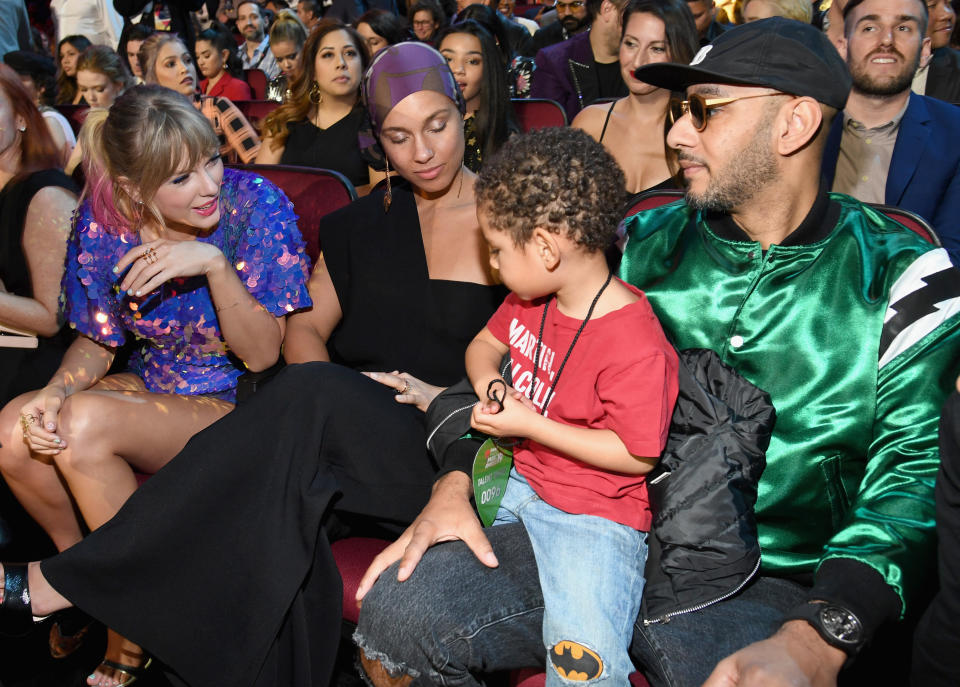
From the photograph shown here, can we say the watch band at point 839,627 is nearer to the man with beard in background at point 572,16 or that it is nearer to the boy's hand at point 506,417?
the boy's hand at point 506,417

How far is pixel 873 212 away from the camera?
177 cm

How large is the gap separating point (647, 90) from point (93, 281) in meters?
2.40

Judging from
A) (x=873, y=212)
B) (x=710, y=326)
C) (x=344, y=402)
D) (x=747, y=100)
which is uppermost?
(x=747, y=100)

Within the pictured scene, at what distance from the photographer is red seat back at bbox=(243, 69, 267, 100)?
788cm

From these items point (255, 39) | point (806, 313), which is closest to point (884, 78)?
point (806, 313)

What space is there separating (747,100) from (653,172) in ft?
5.75

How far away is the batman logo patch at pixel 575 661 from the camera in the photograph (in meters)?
1.40

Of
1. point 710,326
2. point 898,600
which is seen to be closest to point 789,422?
point 710,326

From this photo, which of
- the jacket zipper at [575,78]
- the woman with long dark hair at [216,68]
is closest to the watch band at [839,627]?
the jacket zipper at [575,78]

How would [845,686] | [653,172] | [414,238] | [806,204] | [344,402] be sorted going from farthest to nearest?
[653,172] → [414,238] → [344,402] → [806,204] → [845,686]

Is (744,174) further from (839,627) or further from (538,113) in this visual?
(538,113)

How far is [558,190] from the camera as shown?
1564 mm

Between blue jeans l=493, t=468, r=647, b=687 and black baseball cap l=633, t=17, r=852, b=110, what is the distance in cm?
98

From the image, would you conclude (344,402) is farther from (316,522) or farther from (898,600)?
(898,600)
